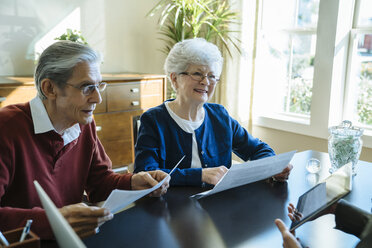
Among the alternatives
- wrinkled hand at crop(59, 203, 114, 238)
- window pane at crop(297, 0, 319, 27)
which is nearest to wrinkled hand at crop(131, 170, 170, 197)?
wrinkled hand at crop(59, 203, 114, 238)

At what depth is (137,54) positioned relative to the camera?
12.4 feet

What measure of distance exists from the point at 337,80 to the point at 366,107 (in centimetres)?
34

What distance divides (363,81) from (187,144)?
204 centimetres

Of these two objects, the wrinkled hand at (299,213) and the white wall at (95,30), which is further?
the white wall at (95,30)

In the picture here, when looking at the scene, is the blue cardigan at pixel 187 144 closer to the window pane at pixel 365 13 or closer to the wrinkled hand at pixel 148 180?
the wrinkled hand at pixel 148 180

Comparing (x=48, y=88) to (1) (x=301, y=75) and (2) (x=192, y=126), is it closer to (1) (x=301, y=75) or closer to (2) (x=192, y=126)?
(2) (x=192, y=126)

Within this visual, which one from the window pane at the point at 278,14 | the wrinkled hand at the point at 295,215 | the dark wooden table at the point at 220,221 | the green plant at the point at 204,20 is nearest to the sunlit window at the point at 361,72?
the window pane at the point at 278,14

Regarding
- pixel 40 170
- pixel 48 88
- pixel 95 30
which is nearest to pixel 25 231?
pixel 40 170

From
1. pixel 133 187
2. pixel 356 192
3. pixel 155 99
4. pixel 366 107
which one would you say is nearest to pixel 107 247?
pixel 133 187

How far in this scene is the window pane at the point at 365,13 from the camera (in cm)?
275

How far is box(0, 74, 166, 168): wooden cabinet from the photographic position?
2.97 meters

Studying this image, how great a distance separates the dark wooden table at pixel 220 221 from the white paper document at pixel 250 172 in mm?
29

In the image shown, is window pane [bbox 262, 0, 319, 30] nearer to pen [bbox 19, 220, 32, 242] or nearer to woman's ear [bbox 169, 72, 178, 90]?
woman's ear [bbox 169, 72, 178, 90]

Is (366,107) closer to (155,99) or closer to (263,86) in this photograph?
(263,86)
